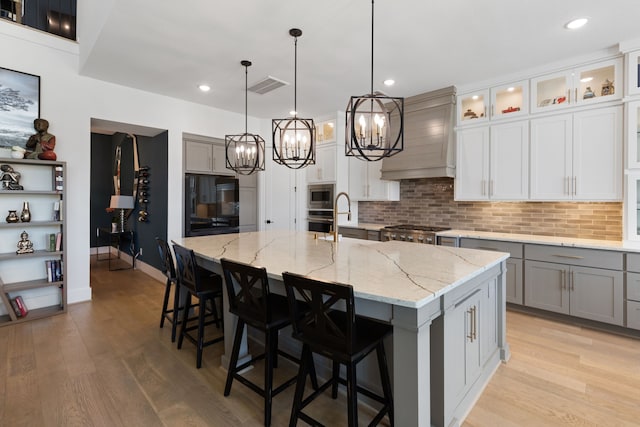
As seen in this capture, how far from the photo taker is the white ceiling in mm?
2559

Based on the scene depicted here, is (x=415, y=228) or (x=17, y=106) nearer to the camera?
(x=17, y=106)

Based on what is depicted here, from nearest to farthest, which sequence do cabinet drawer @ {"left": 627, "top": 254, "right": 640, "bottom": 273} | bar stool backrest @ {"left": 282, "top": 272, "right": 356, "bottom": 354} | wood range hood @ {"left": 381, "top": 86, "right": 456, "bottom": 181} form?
1. bar stool backrest @ {"left": 282, "top": 272, "right": 356, "bottom": 354}
2. cabinet drawer @ {"left": 627, "top": 254, "right": 640, "bottom": 273}
3. wood range hood @ {"left": 381, "top": 86, "right": 456, "bottom": 181}

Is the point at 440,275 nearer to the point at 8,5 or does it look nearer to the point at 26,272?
the point at 26,272

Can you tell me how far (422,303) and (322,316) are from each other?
19.1 inches

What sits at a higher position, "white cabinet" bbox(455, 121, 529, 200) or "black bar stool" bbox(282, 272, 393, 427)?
"white cabinet" bbox(455, 121, 529, 200)

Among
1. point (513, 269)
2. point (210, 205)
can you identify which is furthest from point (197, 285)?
point (513, 269)

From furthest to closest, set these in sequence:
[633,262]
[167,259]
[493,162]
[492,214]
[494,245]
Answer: [492,214]
[493,162]
[494,245]
[167,259]
[633,262]

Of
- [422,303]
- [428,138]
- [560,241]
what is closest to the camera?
[422,303]

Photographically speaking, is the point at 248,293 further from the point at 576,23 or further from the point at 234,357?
the point at 576,23

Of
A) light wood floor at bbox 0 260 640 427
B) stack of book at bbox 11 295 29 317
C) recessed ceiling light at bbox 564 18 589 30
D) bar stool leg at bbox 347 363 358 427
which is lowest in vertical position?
light wood floor at bbox 0 260 640 427

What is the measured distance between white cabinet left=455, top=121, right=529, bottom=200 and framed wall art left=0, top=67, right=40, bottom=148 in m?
5.16

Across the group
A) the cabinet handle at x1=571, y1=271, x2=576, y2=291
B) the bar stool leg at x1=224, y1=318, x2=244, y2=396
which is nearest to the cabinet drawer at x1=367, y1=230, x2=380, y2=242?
the cabinet handle at x1=571, y1=271, x2=576, y2=291

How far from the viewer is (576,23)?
2744 mm

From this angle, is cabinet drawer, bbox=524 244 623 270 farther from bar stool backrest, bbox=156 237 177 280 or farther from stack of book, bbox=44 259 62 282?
stack of book, bbox=44 259 62 282
